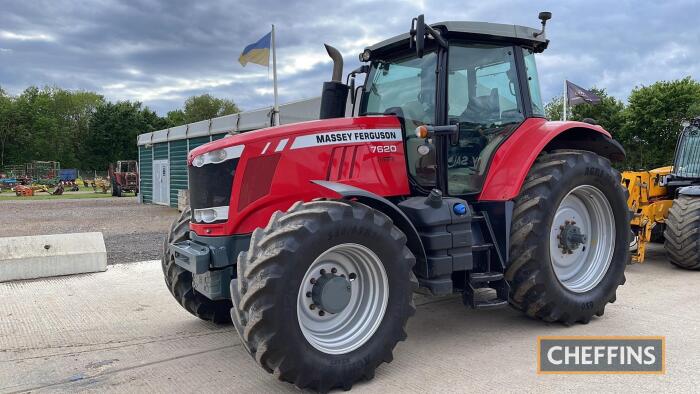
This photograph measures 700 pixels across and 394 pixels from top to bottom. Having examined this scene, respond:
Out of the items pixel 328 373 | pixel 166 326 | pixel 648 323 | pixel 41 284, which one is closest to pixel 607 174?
pixel 648 323

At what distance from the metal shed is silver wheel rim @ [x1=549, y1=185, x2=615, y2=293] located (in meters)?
7.79

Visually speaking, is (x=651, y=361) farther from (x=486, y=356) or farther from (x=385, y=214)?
(x=385, y=214)

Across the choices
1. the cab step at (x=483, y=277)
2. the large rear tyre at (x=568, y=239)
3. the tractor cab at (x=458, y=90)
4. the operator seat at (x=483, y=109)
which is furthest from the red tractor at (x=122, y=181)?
the cab step at (x=483, y=277)

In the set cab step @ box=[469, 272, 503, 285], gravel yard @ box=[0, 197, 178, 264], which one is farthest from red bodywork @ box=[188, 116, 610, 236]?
gravel yard @ box=[0, 197, 178, 264]

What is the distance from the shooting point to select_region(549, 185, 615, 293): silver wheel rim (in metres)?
4.74

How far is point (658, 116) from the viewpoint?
2352 cm

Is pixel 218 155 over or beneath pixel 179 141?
beneath

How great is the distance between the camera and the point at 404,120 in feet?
14.4

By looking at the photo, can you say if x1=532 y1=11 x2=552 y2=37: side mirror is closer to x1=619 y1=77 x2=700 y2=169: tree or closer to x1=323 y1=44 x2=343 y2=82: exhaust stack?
x1=323 y1=44 x2=343 y2=82: exhaust stack

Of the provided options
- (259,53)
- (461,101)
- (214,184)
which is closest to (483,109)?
(461,101)

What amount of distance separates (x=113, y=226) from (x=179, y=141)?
588cm

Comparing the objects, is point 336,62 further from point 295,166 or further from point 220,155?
point 220,155

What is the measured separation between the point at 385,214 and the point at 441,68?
4.69 ft

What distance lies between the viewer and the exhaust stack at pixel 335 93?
16.5 feet
